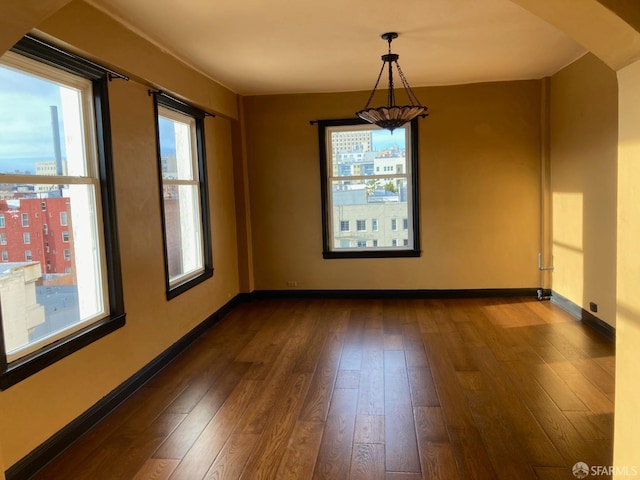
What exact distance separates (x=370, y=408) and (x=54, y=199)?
7.89 feet

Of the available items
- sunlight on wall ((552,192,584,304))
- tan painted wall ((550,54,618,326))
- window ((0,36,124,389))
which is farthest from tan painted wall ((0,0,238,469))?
sunlight on wall ((552,192,584,304))

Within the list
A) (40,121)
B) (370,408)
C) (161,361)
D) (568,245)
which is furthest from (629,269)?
(568,245)

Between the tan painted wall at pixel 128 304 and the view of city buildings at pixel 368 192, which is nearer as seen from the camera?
the tan painted wall at pixel 128 304

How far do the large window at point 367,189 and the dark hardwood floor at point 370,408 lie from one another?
1482mm

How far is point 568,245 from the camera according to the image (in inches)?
209

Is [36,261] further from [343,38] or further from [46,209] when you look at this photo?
[343,38]

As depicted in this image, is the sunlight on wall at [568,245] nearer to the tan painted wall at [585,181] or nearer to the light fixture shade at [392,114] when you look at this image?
the tan painted wall at [585,181]

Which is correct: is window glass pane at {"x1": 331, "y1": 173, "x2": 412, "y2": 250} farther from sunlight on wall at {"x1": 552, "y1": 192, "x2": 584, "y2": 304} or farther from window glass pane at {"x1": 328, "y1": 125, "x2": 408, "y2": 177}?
sunlight on wall at {"x1": 552, "y1": 192, "x2": 584, "y2": 304}

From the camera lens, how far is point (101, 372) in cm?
321

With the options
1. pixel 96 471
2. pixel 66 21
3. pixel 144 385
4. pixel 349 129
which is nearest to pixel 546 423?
pixel 96 471

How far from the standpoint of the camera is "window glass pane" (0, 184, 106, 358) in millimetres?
2611

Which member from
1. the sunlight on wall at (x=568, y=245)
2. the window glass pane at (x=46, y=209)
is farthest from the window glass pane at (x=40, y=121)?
the sunlight on wall at (x=568, y=245)

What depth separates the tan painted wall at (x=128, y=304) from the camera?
102 inches

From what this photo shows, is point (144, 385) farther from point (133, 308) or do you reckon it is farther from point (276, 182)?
point (276, 182)
